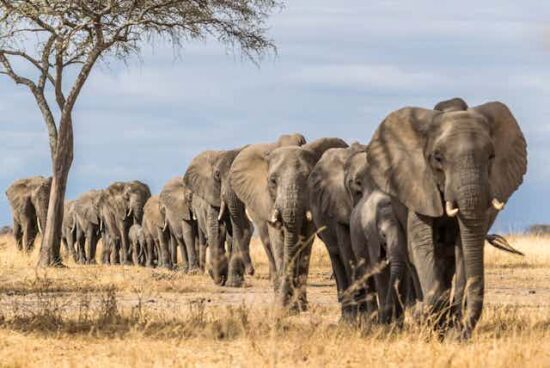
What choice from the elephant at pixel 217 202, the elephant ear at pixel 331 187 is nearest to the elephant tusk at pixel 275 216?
the elephant ear at pixel 331 187

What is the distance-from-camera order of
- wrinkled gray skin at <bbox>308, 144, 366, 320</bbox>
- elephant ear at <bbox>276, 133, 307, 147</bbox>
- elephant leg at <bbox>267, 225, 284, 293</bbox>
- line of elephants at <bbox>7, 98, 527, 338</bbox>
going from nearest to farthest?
line of elephants at <bbox>7, 98, 527, 338</bbox> < wrinkled gray skin at <bbox>308, 144, 366, 320</bbox> < elephant leg at <bbox>267, 225, 284, 293</bbox> < elephant ear at <bbox>276, 133, 307, 147</bbox>

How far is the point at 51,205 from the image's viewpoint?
2892cm

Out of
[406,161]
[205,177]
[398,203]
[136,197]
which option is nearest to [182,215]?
[205,177]

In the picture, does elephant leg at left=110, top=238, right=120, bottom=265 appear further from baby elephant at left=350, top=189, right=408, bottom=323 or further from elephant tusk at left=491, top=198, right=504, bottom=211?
elephant tusk at left=491, top=198, right=504, bottom=211

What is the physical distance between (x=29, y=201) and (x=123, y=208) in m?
2.76

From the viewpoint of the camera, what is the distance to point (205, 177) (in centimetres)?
2441

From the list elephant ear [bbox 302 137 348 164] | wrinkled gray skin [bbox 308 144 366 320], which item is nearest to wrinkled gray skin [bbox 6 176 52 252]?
elephant ear [bbox 302 137 348 164]

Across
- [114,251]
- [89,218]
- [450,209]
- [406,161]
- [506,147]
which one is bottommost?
[114,251]

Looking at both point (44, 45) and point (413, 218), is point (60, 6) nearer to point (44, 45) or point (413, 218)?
point (44, 45)

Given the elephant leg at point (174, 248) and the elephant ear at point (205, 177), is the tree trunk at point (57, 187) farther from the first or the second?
the elephant leg at point (174, 248)

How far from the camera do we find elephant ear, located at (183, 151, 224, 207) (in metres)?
24.0

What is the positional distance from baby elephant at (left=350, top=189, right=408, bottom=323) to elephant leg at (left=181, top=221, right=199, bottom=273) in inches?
605

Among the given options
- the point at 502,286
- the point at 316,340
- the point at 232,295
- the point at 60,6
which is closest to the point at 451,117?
the point at 316,340

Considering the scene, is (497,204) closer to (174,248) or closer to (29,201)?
(174,248)
